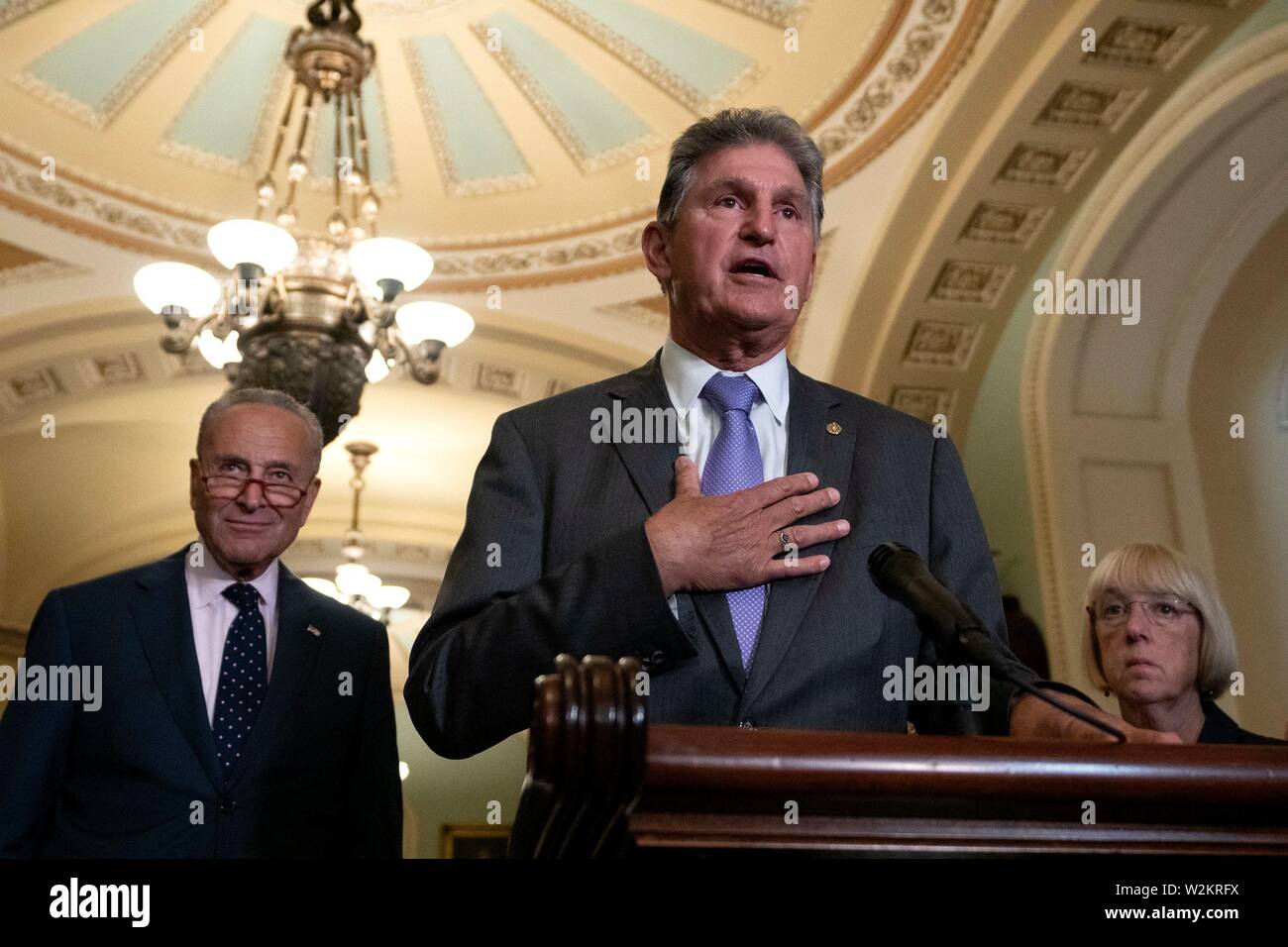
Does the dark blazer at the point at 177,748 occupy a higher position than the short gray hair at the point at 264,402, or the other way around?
the short gray hair at the point at 264,402

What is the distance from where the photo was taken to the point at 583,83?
7090 millimetres

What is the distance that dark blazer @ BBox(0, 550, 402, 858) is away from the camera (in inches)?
79.6

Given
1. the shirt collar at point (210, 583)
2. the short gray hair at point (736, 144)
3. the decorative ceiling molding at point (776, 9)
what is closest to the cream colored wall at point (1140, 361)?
the decorative ceiling molding at point (776, 9)

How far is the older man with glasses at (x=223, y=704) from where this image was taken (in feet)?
6.68

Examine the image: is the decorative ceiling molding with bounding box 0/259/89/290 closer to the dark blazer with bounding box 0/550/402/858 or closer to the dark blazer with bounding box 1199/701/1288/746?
the dark blazer with bounding box 0/550/402/858

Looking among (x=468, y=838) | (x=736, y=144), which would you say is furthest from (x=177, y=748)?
(x=468, y=838)

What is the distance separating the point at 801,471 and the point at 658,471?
18 cm

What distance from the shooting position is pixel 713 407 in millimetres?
1739

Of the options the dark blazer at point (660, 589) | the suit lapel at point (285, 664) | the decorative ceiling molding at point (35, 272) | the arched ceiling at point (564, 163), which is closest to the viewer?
the dark blazer at point (660, 589)

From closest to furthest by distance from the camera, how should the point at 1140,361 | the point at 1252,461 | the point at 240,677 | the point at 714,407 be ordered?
the point at 714,407 < the point at 240,677 < the point at 1252,461 < the point at 1140,361

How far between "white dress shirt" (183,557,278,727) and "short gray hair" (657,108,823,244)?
103 centimetres

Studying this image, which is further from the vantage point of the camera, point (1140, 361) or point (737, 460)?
point (1140, 361)

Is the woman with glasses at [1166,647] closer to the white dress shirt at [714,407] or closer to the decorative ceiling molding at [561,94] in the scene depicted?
the white dress shirt at [714,407]

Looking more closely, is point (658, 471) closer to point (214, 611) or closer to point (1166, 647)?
point (214, 611)
